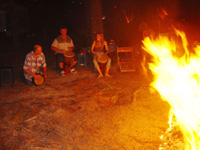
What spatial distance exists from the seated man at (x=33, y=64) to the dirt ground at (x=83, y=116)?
0.32m

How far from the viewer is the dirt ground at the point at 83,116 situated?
4.02 meters

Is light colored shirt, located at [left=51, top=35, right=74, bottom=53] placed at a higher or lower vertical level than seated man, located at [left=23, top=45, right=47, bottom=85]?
higher

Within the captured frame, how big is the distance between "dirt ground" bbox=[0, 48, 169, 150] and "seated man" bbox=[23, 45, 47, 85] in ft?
1.06

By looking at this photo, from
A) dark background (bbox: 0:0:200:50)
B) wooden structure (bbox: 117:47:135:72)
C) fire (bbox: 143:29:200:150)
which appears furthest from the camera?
dark background (bbox: 0:0:200:50)

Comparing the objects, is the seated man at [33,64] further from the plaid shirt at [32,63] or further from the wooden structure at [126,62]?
the wooden structure at [126,62]

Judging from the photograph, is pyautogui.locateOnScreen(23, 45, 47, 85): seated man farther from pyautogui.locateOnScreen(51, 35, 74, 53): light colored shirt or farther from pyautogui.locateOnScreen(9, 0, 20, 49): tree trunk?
pyautogui.locateOnScreen(9, 0, 20, 49): tree trunk

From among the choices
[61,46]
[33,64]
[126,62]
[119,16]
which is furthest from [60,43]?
[119,16]

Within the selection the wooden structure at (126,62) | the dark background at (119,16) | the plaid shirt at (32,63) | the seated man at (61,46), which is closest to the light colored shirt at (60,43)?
the seated man at (61,46)

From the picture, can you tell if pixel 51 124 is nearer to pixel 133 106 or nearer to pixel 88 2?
pixel 133 106

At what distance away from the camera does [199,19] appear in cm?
1122

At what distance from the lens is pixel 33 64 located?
735cm

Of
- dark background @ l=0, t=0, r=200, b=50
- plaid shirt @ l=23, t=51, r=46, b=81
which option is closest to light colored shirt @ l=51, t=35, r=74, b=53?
plaid shirt @ l=23, t=51, r=46, b=81

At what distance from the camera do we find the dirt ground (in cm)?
402

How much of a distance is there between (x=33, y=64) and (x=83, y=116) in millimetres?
3060
